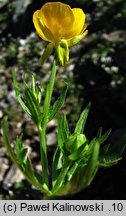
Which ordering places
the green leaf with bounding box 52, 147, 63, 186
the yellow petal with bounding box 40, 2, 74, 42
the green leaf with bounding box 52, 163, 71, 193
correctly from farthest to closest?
1. the green leaf with bounding box 52, 147, 63, 186
2. the green leaf with bounding box 52, 163, 71, 193
3. the yellow petal with bounding box 40, 2, 74, 42

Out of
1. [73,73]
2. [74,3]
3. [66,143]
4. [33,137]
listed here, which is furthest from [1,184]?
[74,3]

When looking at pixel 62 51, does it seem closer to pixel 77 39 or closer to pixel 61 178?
pixel 77 39

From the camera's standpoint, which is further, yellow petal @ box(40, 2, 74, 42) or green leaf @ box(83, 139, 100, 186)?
yellow petal @ box(40, 2, 74, 42)

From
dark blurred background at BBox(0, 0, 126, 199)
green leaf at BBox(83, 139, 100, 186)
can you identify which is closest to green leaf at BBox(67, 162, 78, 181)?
green leaf at BBox(83, 139, 100, 186)

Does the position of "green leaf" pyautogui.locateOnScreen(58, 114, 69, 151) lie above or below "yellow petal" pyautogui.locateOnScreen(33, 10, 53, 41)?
below

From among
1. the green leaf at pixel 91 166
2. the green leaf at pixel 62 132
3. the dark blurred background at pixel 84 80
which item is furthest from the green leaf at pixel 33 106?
the dark blurred background at pixel 84 80

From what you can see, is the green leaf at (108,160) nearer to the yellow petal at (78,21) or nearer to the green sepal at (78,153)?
the green sepal at (78,153)

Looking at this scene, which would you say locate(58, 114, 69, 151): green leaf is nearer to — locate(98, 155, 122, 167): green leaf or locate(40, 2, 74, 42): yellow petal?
locate(98, 155, 122, 167): green leaf

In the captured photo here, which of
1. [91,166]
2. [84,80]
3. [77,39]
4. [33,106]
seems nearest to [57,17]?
[77,39]
